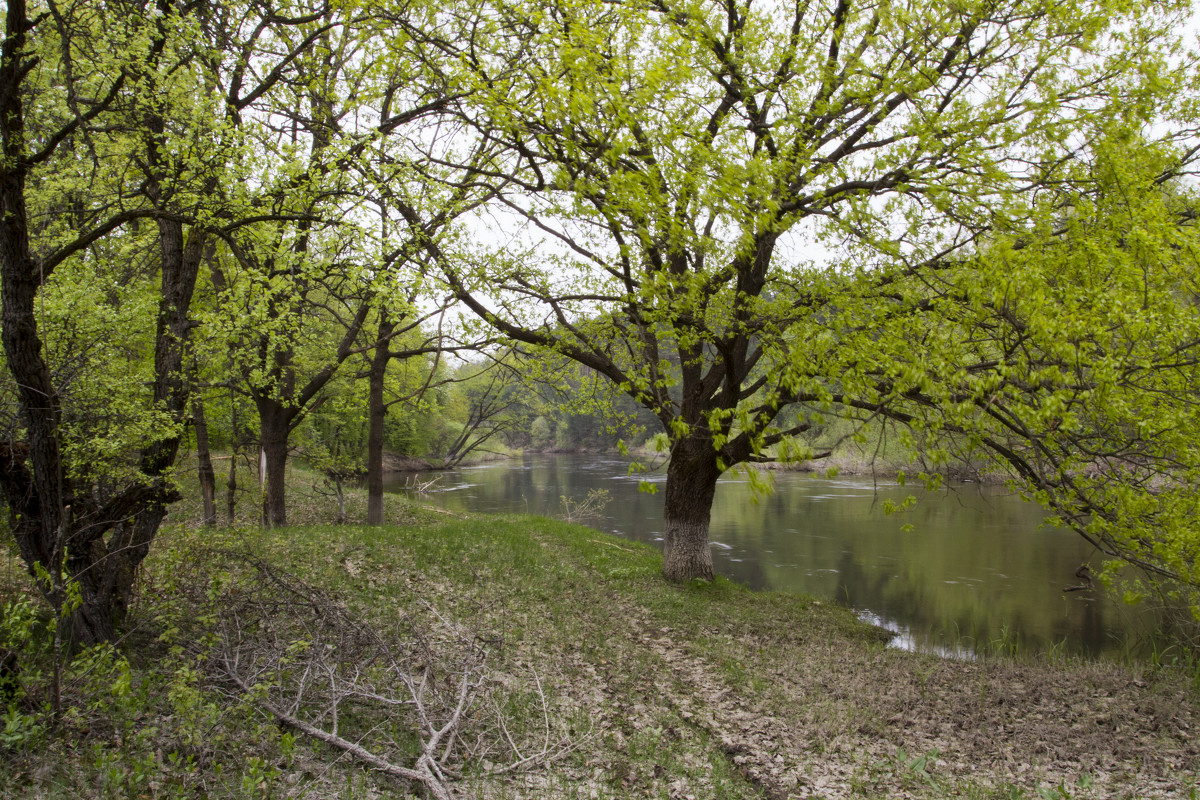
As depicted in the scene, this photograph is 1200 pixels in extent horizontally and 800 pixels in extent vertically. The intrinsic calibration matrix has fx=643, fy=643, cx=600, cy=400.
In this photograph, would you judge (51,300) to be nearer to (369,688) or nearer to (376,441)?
(369,688)

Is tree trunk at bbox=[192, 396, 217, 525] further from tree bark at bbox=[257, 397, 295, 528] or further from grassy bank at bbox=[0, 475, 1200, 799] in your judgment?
grassy bank at bbox=[0, 475, 1200, 799]

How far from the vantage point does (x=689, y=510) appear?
12.5m

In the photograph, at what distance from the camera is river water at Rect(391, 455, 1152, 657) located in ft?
43.0

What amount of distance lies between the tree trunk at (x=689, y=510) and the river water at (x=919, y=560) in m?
1.00

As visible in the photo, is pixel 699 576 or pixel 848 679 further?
pixel 699 576

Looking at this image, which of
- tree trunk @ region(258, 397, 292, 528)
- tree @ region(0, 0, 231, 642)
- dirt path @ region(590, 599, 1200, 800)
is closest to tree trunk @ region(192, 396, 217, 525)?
tree trunk @ region(258, 397, 292, 528)

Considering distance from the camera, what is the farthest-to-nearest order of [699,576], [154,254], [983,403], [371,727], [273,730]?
1. [699,576]
2. [154,254]
3. [983,403]
4. [371,727]
5. [273,730]

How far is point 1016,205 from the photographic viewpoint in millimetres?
7004

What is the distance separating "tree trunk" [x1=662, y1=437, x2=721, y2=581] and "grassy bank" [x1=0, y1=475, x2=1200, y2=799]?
Answer: 8.79 ft

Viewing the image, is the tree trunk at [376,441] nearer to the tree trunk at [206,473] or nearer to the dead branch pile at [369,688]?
the tree trunk at [206,473]

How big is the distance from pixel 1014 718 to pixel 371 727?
6472 millimetres

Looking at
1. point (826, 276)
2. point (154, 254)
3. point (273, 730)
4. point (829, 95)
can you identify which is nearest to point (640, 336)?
point (826, 276)

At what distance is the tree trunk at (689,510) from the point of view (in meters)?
12.2

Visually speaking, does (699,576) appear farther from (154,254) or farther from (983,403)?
(154,254)
